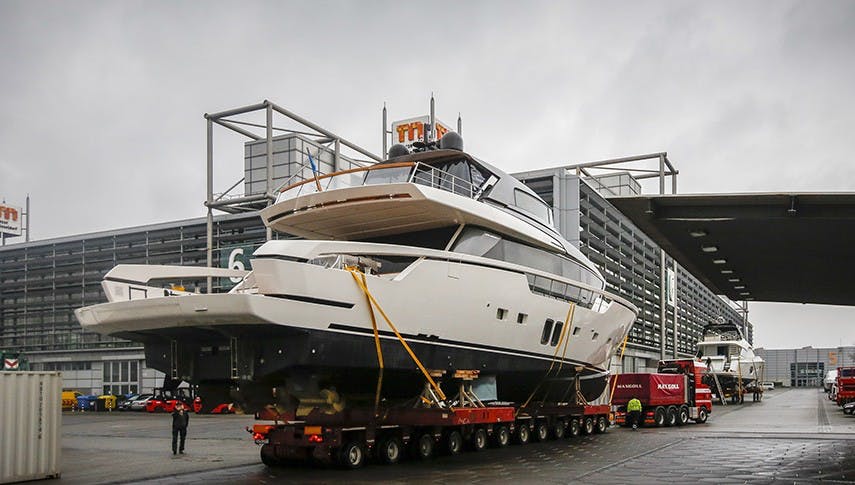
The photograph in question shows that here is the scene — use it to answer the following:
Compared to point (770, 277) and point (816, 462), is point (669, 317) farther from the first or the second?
point (816, 462)

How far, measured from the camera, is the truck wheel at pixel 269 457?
1568 cm

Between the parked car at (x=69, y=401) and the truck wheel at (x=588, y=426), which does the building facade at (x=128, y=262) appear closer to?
the parked car at (x=69, y=401)

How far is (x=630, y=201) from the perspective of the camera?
494 inches

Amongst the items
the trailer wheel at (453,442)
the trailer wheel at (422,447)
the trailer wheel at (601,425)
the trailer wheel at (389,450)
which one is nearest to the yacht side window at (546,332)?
the trailer wheel at (453,442)

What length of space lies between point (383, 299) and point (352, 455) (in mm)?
2938

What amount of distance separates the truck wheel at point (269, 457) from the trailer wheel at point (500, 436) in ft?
16.4

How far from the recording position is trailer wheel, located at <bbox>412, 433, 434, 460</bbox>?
1591 centimetres

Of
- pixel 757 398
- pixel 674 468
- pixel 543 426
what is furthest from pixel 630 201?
pixel 757 398

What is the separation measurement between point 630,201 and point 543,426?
9086 mm

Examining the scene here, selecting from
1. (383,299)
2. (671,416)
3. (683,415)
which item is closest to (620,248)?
(683,415)

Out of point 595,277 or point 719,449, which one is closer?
point 719,449

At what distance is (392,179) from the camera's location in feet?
57.7

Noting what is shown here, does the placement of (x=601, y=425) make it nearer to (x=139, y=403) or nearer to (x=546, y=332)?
(x=546, y=332)

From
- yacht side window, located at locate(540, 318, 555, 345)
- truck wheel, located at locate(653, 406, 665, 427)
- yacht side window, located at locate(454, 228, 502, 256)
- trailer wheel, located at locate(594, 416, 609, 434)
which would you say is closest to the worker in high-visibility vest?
truck wheel, located at locate(653, 406, 665, 427)
